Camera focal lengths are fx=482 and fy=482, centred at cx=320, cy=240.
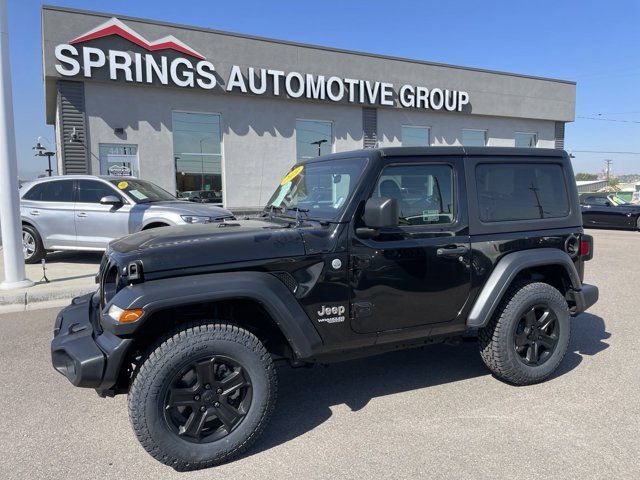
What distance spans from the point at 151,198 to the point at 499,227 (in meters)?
7.12

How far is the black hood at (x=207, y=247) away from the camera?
2.86 metres

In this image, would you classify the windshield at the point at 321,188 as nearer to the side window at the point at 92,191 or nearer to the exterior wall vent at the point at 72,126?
the side window at the point at 92,191

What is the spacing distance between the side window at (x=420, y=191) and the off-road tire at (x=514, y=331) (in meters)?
0.89

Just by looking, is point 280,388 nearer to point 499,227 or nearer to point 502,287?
point 502,287

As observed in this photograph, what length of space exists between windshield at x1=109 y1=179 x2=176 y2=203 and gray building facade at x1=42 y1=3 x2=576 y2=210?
422cm

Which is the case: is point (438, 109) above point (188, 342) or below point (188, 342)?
above

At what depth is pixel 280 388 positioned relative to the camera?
4.00 meters

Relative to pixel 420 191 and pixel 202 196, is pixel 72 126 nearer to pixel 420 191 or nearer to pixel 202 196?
pixel 202 196

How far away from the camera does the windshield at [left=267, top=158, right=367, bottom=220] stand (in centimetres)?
343

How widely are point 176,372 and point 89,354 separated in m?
0.51

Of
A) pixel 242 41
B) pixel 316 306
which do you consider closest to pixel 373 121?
pixel 242 41

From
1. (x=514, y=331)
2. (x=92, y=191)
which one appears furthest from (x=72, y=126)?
(x=514, y=331)

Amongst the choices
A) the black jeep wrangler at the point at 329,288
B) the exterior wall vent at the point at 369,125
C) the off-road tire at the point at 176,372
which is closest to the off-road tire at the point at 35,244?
the black jeep wrangler at the point at 329,288

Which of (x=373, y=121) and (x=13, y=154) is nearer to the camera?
(x=13, y=154)
